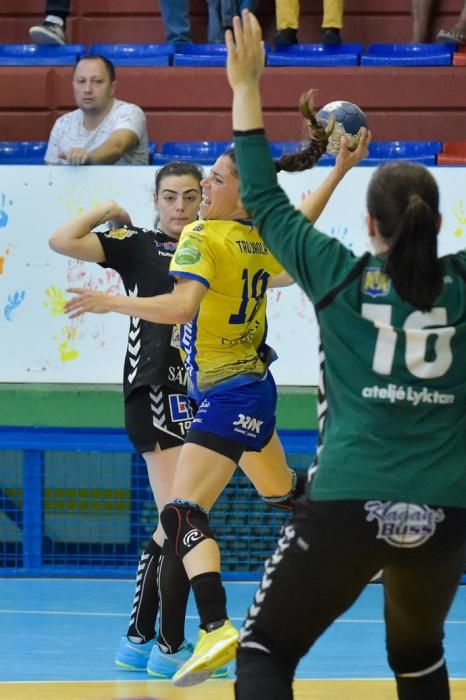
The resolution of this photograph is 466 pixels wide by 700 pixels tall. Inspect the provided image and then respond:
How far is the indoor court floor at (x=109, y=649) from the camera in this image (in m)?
4.39

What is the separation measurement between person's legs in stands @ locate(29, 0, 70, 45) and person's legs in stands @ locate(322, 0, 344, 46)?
1945mm

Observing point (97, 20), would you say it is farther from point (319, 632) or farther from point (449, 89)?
point (319, 632)

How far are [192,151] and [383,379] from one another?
570cm

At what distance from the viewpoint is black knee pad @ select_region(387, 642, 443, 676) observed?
2857 mm

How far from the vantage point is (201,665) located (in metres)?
3.59

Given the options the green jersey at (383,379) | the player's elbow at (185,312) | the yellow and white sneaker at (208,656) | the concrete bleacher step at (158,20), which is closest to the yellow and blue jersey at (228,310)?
the player's elbow at (185,312)

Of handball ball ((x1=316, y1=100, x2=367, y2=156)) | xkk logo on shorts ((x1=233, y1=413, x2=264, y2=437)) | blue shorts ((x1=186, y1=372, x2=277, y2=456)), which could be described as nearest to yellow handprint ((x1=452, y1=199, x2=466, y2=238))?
handball ball ((x1=316, y1=100, x2=367, y2=156))

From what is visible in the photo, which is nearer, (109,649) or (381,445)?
(381,445)

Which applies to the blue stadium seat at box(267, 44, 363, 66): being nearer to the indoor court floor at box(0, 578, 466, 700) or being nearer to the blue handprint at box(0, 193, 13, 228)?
the blue handprint at box(0, 193, 13, 228)

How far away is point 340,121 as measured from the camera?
4184 millimetres

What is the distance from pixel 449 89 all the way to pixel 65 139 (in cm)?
283

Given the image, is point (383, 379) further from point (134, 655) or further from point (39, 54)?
point (39, 54)

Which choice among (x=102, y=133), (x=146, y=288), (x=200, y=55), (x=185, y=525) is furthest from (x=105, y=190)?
(x=185, y=525)

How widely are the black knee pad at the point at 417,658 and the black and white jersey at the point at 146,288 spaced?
2048 mm
